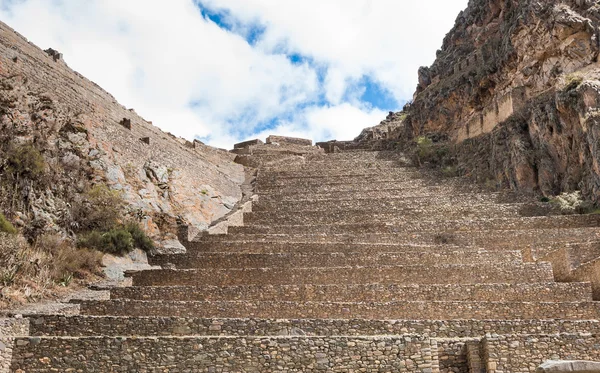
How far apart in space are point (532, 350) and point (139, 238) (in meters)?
12.9

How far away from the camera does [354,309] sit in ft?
44.9

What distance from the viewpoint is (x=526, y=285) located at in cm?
1452

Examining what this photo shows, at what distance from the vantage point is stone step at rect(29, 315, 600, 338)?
12094mm

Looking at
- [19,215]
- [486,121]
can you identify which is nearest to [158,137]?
[19,215]

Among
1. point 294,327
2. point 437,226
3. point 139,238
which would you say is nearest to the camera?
point 294,327

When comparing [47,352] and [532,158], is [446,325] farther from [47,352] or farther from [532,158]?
[532,158]

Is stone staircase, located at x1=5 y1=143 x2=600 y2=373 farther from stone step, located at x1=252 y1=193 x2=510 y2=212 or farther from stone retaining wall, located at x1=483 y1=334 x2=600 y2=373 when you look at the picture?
stone step, located at x1=252 y1=193 x2=510 y2=212

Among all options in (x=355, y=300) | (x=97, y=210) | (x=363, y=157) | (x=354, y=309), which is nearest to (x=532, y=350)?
(x=354, y=309)

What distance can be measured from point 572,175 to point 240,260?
1446cm

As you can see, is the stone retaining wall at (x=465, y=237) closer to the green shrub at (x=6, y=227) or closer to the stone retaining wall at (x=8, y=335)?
the green shrub at (x=6, y=227)

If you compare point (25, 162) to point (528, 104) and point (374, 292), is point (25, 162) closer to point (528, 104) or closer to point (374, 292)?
point (374, 292)

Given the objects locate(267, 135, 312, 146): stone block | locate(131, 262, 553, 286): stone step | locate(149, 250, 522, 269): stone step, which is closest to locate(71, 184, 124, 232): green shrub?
locate(149, 250, 522, 269): stone step

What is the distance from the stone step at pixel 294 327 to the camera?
12.1 metres

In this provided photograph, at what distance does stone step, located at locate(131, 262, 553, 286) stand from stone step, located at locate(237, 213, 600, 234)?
597 cm
